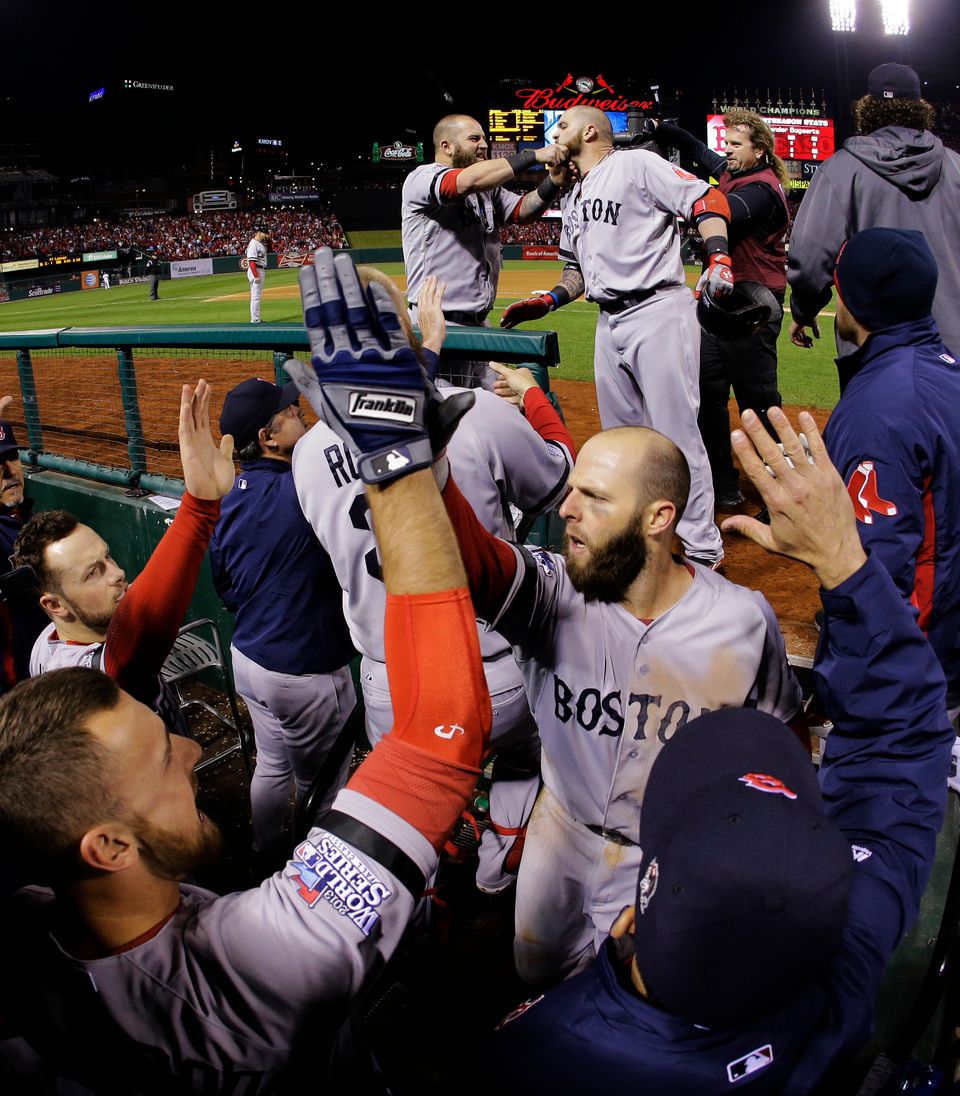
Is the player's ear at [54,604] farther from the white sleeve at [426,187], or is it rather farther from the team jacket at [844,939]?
the white sleeve at [426,187]

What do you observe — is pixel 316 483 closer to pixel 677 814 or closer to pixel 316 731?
pixel 316 731

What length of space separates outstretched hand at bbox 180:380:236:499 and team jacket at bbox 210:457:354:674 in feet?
2.91

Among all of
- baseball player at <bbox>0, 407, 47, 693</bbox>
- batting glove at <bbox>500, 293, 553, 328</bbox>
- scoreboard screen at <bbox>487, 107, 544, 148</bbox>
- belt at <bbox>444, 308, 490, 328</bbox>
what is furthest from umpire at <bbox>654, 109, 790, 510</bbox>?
scoreboard screen at <bbox>487, 107, 544, 148</bbox>

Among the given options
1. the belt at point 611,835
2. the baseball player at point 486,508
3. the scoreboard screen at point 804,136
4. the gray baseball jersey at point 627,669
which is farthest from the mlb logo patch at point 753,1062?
the scoreboard screen at point 804,136

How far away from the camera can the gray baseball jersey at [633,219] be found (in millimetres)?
3779

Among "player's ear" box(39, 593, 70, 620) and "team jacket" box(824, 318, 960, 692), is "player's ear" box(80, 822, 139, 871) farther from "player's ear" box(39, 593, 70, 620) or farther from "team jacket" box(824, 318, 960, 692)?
"team jacket" box(824, 318, 960, 692)

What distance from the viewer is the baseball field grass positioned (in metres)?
10.5

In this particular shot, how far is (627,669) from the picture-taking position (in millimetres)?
2080

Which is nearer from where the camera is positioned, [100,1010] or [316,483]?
[100,1010]

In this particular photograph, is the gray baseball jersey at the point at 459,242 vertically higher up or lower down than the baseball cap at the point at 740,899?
higher up

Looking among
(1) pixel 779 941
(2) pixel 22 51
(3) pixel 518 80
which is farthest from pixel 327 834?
(2) pixel 22 51

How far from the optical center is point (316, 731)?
3.36 metres

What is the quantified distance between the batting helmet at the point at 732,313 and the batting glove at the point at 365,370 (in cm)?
296

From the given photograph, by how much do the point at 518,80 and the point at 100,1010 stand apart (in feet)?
184
